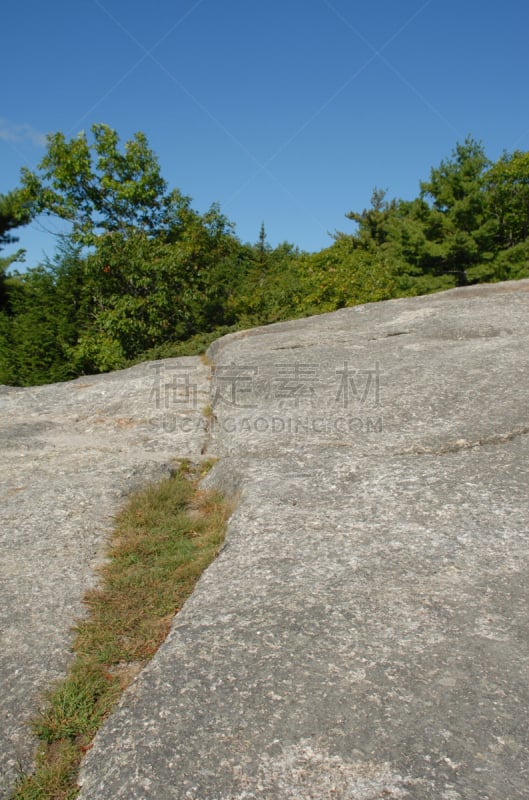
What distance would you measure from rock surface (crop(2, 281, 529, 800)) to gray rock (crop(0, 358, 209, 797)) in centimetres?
6

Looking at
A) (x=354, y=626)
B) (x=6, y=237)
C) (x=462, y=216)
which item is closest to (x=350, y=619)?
(x=354, y=626)

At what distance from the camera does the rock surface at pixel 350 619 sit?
2070mm

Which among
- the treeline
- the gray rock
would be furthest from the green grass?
the treeline

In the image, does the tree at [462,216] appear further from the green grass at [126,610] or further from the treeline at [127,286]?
the green grass at [126,610]

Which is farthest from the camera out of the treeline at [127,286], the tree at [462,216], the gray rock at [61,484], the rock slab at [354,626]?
the tree at [462,216]

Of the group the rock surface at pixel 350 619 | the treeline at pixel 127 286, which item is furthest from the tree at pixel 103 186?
the rock surface at pixel 350 619

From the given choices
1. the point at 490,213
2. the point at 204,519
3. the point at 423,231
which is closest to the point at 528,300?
the point at 204,519

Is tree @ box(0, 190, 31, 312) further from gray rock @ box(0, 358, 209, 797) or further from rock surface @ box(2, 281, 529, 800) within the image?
rock surface @ box(2, 281, 529, 800)

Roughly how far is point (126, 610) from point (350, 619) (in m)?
1.26

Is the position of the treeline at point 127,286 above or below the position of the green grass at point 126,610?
above

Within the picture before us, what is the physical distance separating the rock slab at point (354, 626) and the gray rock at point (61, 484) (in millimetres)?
558

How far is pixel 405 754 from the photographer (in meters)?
2.07

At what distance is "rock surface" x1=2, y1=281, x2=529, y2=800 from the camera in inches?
81.5

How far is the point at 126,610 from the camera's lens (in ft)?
10.8
